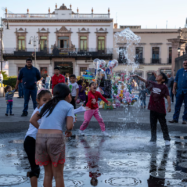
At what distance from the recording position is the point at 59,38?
142 ft

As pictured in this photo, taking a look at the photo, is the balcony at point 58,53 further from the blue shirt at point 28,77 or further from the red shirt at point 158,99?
the red shirt at point 158,99

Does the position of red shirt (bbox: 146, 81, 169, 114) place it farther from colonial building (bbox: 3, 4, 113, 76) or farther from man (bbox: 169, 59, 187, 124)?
colonial building (bbox: 3, 4, 113, 76)

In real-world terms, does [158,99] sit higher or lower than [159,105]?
higher

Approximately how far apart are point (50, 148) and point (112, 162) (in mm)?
1897

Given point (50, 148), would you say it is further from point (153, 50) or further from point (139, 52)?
point (153, 50)

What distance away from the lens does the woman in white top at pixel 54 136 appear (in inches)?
125

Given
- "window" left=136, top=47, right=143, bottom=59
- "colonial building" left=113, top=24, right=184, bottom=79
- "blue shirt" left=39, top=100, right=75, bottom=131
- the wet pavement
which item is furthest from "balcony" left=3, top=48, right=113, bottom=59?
"blue shirt" left=39, top=100, right=75, bottom=131

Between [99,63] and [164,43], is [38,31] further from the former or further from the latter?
[99,63]

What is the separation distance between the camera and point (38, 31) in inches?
1704

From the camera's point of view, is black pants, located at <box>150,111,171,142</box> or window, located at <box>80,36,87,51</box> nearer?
black pants, located at <box>150,111,171,142</box>

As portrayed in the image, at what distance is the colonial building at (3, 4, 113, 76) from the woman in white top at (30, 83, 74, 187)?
39760 millimetres

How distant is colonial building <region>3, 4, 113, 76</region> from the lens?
141ft

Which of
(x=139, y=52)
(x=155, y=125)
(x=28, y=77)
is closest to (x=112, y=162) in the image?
(x=155, y=125)

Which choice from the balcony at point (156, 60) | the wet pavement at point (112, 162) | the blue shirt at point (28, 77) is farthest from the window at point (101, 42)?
the wet pavement at point (112, 162)
